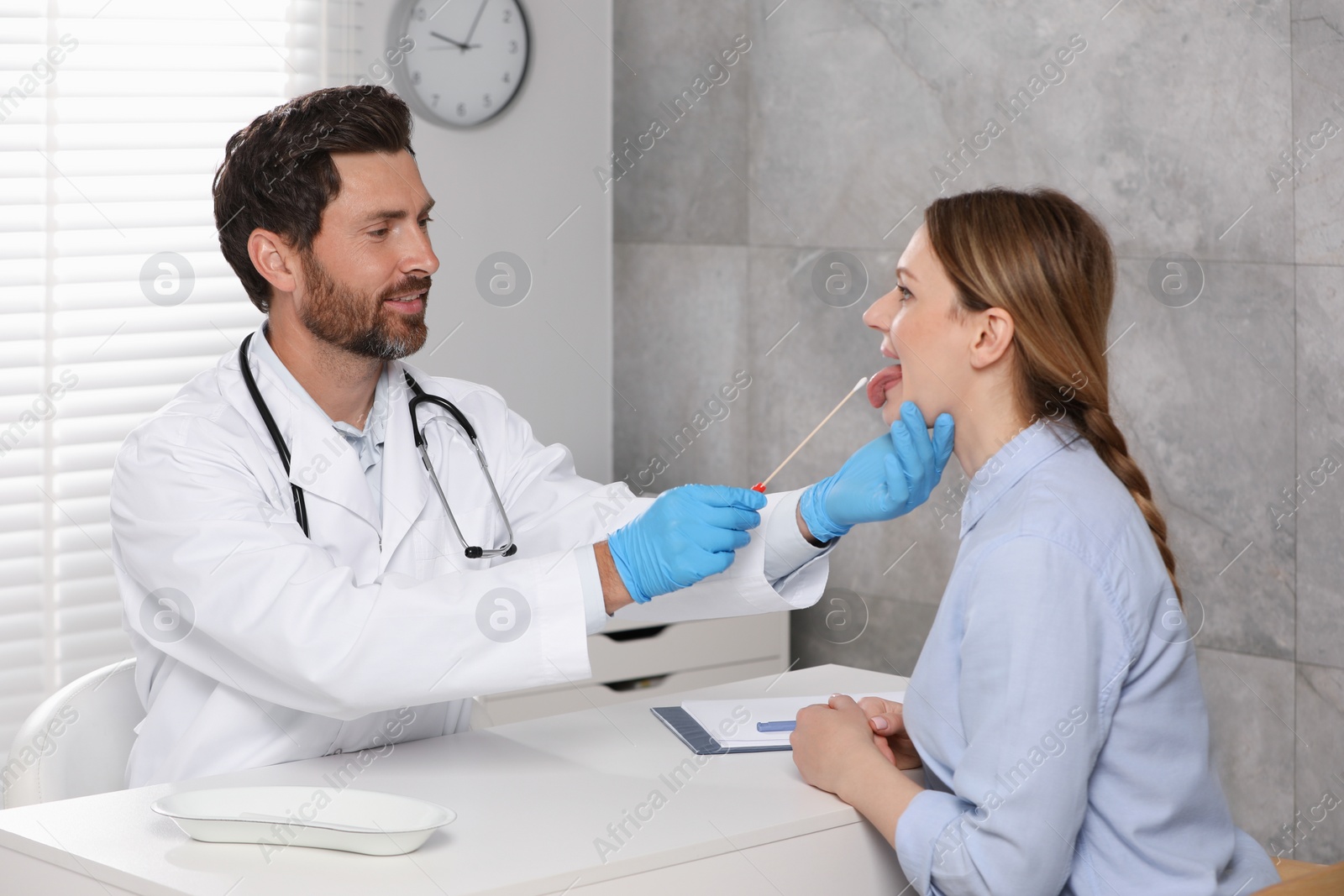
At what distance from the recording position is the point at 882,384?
66.8 inches

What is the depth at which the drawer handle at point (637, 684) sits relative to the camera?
9.82 ft

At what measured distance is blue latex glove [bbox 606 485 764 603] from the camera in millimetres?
1573

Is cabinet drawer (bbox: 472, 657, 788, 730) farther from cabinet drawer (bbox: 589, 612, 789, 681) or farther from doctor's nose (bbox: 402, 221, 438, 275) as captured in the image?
doctor's nose (bbox: 402, 221, 438, 275)

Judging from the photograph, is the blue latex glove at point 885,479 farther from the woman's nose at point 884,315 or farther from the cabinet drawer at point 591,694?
the cabinet drawer at point 591,694

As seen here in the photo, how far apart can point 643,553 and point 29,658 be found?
62.5 inches

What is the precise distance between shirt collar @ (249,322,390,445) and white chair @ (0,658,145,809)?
40 centimetres

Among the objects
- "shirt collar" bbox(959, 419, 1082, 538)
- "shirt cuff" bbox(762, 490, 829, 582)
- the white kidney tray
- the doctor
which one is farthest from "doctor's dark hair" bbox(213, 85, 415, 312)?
"shirt collar" bbox(959, 419, 1082, 538)

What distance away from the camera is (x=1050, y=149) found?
2.71m

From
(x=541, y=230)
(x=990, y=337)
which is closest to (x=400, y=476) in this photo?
(x=990, y=337)

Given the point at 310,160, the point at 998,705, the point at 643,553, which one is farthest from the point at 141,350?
the point at 998,705

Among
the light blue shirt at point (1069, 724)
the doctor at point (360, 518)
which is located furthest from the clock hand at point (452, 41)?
the light blue shirt at point (1069, 724)

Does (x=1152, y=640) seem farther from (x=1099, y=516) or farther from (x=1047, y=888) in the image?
(x=1047, y=888)

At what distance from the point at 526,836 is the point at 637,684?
173 centimetres

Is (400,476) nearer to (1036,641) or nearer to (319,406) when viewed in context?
(319,406)
